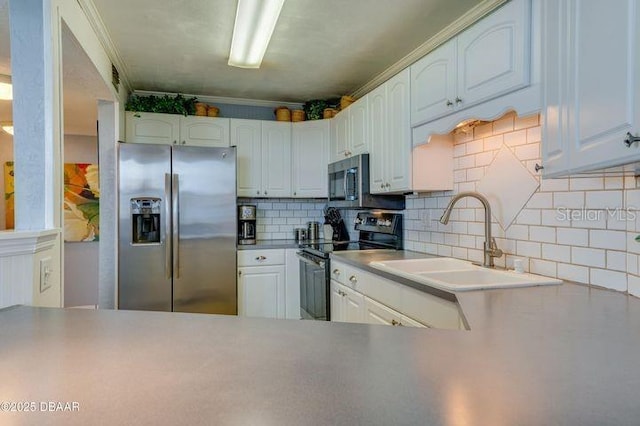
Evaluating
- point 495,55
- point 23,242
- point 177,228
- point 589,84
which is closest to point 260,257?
point 177,228

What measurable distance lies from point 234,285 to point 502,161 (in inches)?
93.2

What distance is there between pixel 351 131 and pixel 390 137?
2.33 ft

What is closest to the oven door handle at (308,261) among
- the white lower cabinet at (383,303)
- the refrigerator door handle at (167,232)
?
the white lower cabinet at (383,303)

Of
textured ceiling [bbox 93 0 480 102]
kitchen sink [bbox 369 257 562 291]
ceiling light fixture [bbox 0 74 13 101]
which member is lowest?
kitchen sink [bbox 369 257 562 291]

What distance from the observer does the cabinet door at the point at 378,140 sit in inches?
107

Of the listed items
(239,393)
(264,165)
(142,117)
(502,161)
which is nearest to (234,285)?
(264,165)

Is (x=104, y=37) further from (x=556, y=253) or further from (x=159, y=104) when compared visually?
(x=556, y=253)

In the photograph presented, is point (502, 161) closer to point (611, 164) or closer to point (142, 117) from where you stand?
point (611, 164)

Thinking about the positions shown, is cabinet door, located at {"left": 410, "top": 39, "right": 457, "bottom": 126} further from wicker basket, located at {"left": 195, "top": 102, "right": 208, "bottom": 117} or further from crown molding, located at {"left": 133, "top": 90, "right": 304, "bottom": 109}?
wicker basket, located at {"left": 195, "top": 102, "right": 208, "bottom": 117}

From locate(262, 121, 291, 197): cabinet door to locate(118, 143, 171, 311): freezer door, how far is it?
3.31 feet

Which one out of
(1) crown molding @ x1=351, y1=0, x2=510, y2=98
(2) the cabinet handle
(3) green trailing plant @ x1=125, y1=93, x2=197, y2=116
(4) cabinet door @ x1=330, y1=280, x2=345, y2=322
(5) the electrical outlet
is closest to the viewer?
(2) the cabinet handle

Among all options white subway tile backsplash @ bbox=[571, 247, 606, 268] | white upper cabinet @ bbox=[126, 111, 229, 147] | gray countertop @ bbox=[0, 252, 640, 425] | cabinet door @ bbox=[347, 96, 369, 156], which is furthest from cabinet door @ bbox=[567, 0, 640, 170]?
white upper cabinet @ bbox=[126, 111, 229, 147]

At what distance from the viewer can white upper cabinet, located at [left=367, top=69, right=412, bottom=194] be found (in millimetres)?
2447

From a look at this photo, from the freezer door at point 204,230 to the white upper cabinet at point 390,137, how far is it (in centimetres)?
→ 129
